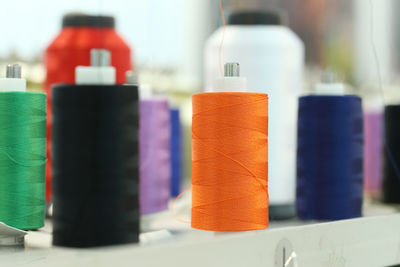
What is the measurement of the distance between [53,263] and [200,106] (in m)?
0.21

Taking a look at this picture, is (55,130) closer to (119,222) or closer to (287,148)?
(119,222)

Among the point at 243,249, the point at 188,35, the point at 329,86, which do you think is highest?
the point at 188,35

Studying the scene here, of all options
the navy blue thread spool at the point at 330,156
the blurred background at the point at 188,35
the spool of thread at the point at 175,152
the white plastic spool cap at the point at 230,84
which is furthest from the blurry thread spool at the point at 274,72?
the blurred background at the point at 188,35

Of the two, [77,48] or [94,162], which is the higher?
[77,48]

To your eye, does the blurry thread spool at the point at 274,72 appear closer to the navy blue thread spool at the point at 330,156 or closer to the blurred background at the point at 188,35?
the navy blue thread spool at the point at 330,156

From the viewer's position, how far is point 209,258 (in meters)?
0.52

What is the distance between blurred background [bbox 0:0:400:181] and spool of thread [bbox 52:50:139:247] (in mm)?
809

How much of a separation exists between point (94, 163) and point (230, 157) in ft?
0.43

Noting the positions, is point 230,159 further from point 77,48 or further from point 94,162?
point 77,48

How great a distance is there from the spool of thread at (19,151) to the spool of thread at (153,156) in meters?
0.19

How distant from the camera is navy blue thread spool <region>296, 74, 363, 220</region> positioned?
0.67 meters

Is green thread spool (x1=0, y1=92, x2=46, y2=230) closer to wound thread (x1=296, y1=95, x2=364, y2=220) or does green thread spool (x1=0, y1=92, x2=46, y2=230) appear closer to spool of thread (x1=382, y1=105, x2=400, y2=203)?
wound thread (x1=296, y1=95, x2=364, y2=220)

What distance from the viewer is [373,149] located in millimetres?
1006

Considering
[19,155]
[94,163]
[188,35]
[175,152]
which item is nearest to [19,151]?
[19,155]
